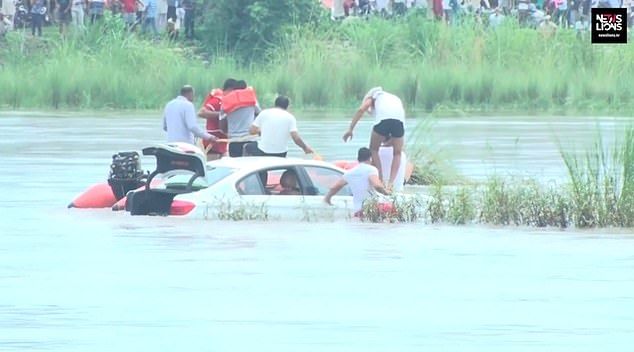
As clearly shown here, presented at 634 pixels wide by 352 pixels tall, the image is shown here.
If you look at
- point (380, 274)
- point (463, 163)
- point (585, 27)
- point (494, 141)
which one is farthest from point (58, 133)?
point (380, 274)

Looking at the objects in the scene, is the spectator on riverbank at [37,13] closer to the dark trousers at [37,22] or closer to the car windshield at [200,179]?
the dark trousers at [37,22]

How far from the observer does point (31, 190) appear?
31.1 m

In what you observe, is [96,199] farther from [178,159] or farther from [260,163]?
[260,163]

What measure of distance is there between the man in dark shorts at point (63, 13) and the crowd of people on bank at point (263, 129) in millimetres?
28672

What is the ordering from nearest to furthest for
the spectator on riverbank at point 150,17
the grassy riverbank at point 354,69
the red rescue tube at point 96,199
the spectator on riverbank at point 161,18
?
the red rescue tube at point 96,199 < the grassy riverbank at point 354,69 < the spectator on riverbank at point 150,17 < the spectator on riverbank at point 161,18

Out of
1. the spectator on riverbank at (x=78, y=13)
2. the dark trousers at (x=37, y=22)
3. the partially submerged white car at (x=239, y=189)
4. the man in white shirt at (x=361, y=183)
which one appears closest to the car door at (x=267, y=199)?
the partially submerged white car at (x=239, y=189)

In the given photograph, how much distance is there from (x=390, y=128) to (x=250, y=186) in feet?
8.66

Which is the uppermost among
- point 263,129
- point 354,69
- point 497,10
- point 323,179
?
point 263,129

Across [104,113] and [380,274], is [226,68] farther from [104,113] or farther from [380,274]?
[380,274]

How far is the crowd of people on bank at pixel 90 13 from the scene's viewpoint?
57844 mm

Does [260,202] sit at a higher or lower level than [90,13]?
lower

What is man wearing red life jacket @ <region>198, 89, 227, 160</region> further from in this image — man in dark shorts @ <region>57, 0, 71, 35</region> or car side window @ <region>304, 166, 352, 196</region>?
man in dark shorts @ <region>57, 0, 71, 35</region>

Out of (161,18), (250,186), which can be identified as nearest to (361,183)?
(250,186)

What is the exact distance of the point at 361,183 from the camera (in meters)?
25.4
